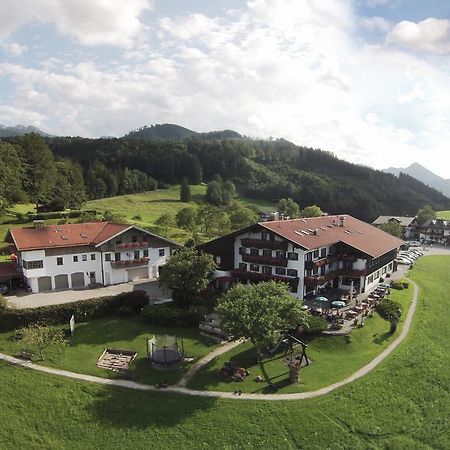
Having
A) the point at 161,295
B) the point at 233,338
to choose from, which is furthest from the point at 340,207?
the point at 233,338

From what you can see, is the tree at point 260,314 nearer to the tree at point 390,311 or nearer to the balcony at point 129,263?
the tree at point 390,311

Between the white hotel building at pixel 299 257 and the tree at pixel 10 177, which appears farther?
the tree at pixel 10 177

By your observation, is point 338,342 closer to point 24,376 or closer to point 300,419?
point 300,419

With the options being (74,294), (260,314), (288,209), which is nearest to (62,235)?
(74,294)

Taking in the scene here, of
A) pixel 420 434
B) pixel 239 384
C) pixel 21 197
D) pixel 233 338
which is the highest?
pixel 21 197

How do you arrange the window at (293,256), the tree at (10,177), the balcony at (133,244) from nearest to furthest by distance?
the window at (293,256) → the balcony at (133,244) → the tree at (10,177)

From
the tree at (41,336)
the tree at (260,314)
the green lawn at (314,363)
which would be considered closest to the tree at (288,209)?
the green lawn at (314,363)

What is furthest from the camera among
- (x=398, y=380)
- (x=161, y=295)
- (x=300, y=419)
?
(x=161, y=295)

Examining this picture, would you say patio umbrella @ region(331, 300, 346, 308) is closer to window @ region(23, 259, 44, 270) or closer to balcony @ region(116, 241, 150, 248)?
balcony @ region(116, 241, 150, 248)
